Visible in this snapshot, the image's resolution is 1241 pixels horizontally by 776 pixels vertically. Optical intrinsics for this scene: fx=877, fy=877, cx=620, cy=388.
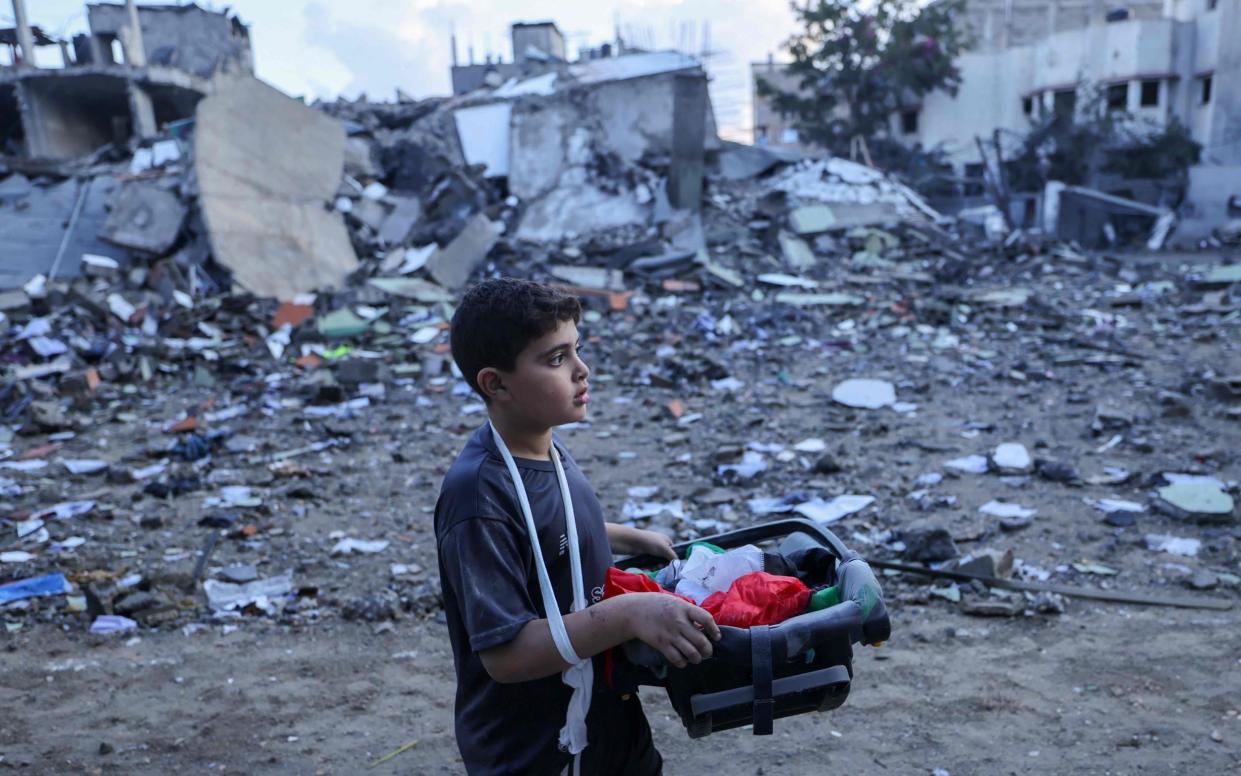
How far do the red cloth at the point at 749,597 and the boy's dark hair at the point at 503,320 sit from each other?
0.37 m

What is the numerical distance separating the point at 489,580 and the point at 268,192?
11007 millimetres

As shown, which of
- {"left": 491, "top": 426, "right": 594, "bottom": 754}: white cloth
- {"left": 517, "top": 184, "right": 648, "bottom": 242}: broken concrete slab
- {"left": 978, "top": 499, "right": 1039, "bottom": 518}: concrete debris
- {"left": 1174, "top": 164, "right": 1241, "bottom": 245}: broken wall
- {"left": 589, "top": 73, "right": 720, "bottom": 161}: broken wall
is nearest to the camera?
{"left": 491, "top": 426, "right": 594, "bottom": 754}: white cloth

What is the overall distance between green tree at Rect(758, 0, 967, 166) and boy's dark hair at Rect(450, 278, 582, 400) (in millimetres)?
23073

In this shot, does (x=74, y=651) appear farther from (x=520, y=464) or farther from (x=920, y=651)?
(x=920, y=651)

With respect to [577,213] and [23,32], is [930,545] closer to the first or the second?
[577,213]

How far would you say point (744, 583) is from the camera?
1256 mm

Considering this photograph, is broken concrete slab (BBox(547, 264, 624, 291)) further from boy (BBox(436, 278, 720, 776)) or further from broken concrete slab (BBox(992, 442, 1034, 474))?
boy (BBox(436, 278, 720, 776))

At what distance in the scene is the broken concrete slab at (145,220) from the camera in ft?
34.2

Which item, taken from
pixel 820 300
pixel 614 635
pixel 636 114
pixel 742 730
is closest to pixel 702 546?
pixel 614 635

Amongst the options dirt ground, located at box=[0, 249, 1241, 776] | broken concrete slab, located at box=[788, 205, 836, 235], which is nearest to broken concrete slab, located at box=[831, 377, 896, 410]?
dirt ground, located at box=[0, 249, 1241, 776]

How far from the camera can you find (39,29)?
1722cm

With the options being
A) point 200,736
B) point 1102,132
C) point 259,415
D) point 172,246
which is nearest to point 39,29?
point 172,246

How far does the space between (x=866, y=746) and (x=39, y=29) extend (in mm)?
20710

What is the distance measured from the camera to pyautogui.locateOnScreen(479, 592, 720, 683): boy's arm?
1131mm
